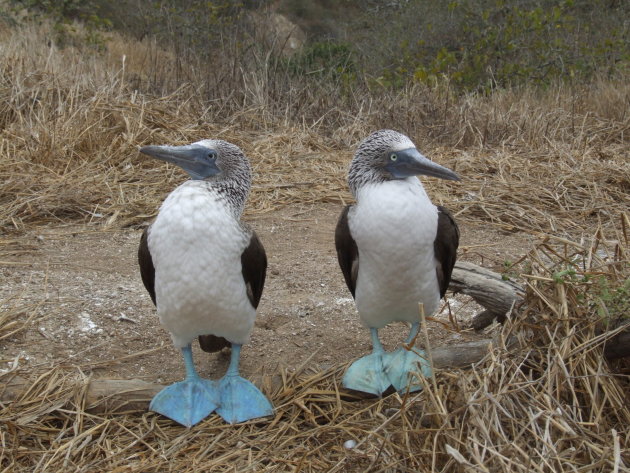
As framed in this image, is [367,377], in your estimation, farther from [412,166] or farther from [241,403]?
[412,166]

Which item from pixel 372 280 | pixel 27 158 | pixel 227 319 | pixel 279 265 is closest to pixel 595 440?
pixel 372 280

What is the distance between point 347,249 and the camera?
2748mm

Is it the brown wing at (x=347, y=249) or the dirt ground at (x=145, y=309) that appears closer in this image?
the brown wing at (x=347, y=249)

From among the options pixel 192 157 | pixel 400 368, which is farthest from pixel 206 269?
pixel 400 368

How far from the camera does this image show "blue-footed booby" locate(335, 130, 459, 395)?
2520 millimetres

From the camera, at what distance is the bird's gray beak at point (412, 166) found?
261cm

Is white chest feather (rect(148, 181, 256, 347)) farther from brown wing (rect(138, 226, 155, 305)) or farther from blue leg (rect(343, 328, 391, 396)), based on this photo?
blue leg (rect(343, 328, 391, 396))

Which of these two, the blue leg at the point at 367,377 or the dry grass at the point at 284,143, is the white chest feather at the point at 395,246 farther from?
the dry grass at the point at 284,143

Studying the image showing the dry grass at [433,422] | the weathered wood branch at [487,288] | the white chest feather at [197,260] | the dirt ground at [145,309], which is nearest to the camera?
the dry grass at [433,422]

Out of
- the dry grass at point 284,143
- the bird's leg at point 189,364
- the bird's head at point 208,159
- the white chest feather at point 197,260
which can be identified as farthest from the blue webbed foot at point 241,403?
the dry grass at point 284,143

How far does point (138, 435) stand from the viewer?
8.29 feet

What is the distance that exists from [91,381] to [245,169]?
101 centimetres

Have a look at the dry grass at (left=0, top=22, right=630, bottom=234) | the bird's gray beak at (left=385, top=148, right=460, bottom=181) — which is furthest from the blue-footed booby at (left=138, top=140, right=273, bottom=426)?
the dry grass at (left=0, top=22, right=630, bottom=234)

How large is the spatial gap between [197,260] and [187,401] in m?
0.58
